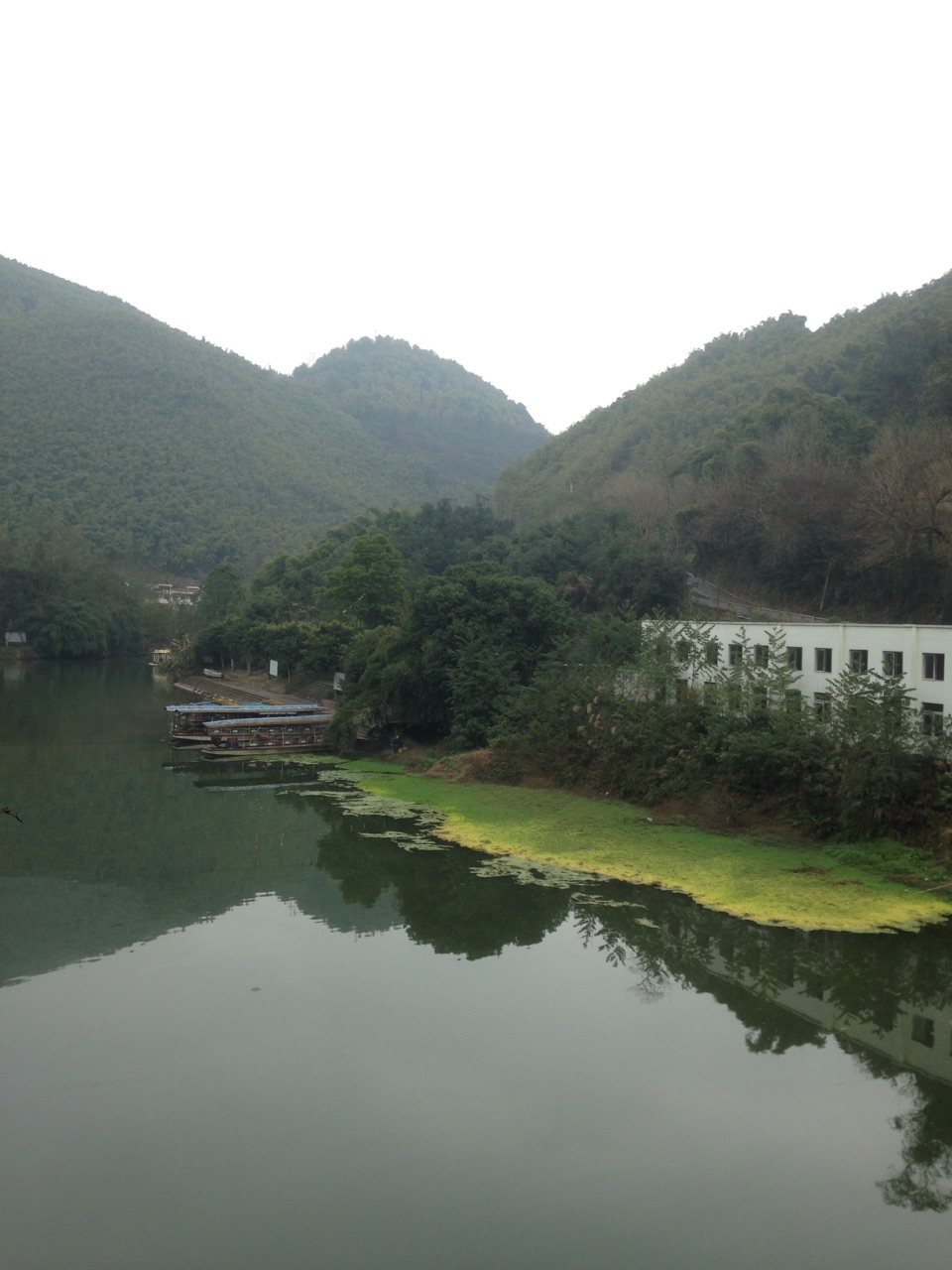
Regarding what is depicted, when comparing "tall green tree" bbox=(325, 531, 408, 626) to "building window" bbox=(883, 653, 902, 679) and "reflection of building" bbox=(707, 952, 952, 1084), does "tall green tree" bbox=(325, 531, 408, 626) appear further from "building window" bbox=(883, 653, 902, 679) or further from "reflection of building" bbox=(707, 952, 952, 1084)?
"reflection of building" bbox=(707, 952, 952, 1084)

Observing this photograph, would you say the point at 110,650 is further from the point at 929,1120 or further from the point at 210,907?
the point at 929,1120

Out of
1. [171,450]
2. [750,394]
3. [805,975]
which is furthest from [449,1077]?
[171,450]

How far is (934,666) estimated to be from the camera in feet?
66.6

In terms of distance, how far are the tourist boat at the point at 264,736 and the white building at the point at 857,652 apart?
46.2 ft

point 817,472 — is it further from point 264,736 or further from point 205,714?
point 205,714

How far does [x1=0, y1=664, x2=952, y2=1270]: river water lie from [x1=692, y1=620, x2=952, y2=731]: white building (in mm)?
6675

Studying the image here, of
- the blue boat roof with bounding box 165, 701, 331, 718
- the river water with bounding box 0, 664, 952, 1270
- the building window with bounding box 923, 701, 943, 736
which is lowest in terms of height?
the river water with bounding box 0, 664, 952, 1270

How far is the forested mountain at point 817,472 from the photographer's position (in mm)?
33250

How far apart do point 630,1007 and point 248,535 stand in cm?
9626

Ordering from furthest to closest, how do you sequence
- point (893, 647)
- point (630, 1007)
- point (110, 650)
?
point (110, 650)
point (893, 647)
point (630, 1007)

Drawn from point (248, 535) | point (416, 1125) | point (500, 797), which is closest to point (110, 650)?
point (248, 535)

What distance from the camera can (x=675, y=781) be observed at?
2241cm

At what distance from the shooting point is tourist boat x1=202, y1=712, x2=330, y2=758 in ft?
107

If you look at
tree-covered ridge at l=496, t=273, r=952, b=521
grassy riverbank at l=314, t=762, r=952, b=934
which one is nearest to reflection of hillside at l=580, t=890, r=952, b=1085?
grassy riverbank at l=314, t=762, r=952, b=934
